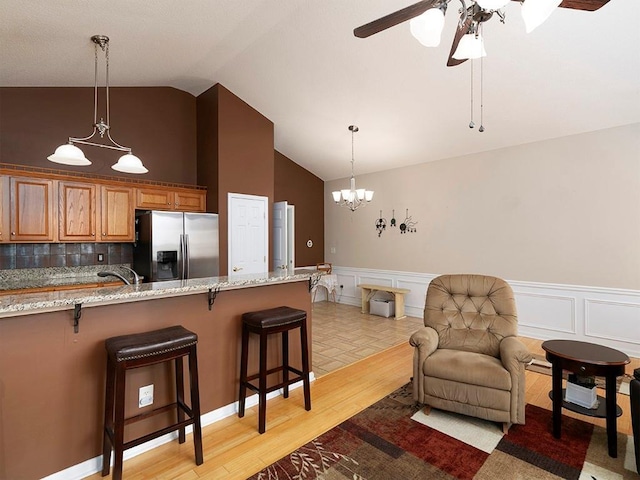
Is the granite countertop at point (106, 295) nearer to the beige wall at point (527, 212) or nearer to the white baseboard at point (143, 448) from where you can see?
the white baseboard at point (143, 448)

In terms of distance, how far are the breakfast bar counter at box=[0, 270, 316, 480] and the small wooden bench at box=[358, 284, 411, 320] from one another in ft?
12.9

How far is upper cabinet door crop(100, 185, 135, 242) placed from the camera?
390 cm

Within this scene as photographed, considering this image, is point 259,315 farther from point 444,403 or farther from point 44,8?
point 44,8

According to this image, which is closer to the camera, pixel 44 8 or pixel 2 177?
pixel 44 8

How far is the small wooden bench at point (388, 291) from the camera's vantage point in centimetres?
580

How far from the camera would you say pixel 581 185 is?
164 inches

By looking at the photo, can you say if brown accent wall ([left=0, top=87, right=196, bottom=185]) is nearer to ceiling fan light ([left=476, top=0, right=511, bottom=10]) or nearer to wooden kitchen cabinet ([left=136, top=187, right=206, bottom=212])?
wooden kitchen cabinet ([left=136, top=187, right=206, bottom=212])

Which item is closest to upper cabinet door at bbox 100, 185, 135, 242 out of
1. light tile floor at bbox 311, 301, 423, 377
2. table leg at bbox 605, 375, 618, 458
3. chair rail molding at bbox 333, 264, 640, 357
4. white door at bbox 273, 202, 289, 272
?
white door at bbox 273, 202, 289, 272

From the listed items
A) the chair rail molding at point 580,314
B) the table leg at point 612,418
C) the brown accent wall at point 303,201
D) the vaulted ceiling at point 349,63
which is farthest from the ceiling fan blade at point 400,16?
the brown accent wall at point 303,201

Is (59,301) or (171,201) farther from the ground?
(171,201)

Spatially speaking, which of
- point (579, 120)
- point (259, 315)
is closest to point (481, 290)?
point (259, 315)

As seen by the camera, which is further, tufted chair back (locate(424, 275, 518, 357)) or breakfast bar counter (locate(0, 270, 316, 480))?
tufted chair back (locate(424, 275, 518, 357))

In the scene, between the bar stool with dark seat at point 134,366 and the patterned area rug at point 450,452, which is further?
the patterned area rug at point 450,452

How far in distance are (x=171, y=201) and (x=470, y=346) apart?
3846 mm
